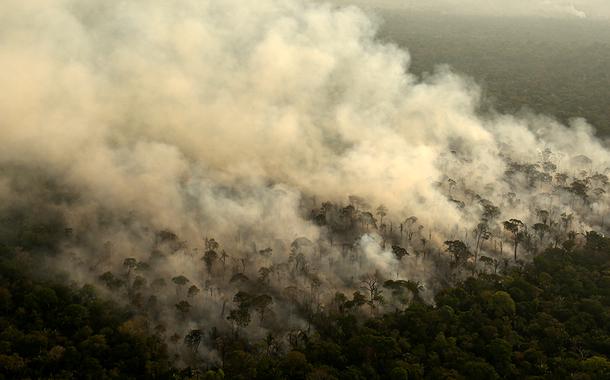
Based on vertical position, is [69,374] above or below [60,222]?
below

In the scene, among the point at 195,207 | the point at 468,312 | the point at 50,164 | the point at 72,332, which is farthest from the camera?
the point at 50,164

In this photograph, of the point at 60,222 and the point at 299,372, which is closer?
the point at 299,372

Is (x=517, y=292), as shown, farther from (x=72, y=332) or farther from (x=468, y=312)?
(x=72, y=332)

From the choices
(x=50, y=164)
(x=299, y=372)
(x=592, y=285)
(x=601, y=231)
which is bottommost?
(x=299, y=372)

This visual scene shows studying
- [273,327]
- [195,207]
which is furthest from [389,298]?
[195,207]

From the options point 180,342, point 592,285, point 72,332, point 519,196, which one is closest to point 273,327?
point 180,342

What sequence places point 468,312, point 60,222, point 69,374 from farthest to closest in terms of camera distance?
point 60,222 < point 468,312 < point 69,374
